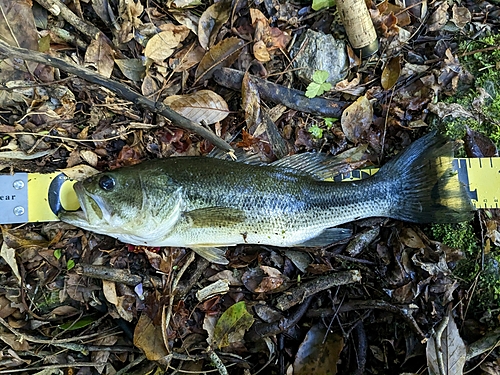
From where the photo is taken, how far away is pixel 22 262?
3461 mm

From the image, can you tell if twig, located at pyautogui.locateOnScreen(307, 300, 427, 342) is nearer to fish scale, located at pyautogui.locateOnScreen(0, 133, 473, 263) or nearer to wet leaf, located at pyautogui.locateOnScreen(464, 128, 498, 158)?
fish scale, located at pyautogui.locateOnScreen(0, 133, 473, 263)

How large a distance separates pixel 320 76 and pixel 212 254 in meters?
1.89

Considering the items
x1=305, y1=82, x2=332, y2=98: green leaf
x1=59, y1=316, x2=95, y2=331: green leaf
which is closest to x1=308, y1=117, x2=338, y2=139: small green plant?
x1=305, y1=82, x2=332, y2=98: green leaf

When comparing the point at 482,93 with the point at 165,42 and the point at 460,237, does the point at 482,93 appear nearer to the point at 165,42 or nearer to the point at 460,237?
the point at 460,237

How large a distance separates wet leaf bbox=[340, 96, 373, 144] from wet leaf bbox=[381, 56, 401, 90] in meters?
0.27

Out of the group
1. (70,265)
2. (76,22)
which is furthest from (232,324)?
(76,22)

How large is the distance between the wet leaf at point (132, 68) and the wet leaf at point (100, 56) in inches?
3.6

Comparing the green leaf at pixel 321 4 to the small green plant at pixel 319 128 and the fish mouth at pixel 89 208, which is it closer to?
the small green plant at pixel 319 128

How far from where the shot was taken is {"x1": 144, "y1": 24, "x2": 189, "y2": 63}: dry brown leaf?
362 centimetres

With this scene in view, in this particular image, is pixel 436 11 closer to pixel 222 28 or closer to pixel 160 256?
pixel 222 28

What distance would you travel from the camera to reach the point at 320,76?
Result: 3.75 meters

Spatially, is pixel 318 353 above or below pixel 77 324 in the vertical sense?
below

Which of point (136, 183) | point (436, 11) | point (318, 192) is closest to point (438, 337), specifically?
point (318, 192)

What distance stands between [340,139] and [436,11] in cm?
155
